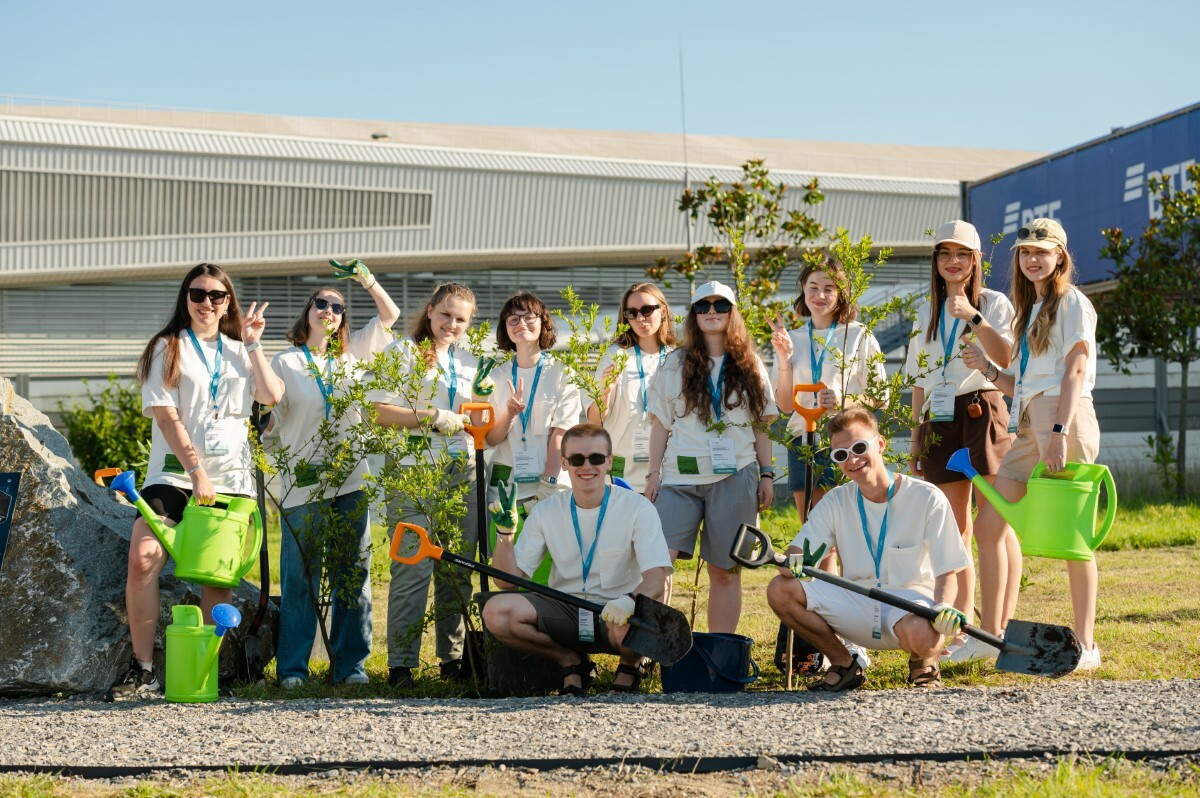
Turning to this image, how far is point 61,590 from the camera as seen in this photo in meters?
6.28

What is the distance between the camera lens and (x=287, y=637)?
21.2 ft

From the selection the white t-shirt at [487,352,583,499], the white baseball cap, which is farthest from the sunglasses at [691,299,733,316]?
the white t-shirt at [487,352,583,499]

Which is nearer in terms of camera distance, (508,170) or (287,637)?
(287,637)

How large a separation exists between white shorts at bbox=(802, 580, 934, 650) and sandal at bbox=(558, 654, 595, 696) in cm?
105

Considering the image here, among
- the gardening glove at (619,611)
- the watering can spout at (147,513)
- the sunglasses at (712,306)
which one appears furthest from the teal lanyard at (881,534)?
the watering can spout at (147,513)

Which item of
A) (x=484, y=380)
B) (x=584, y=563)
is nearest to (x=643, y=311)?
(x=484, y=380)

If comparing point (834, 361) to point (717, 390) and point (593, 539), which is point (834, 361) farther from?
point (593, 539)

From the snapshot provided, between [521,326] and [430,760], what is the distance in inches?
108

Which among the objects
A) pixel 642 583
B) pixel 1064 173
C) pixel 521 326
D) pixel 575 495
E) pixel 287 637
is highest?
pixel 1064 173

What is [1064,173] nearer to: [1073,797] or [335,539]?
[335,539]

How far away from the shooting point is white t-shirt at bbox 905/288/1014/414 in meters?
6.16

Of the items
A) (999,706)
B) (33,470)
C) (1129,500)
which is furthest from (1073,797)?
(1129,500)

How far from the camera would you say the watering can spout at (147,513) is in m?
5.67

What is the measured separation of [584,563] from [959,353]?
1.99 meters
